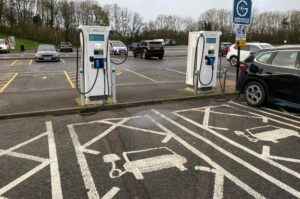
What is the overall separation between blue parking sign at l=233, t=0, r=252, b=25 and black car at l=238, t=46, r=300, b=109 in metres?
1.65

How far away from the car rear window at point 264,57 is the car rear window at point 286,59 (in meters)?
0.20

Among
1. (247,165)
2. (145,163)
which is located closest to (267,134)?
(247,165)

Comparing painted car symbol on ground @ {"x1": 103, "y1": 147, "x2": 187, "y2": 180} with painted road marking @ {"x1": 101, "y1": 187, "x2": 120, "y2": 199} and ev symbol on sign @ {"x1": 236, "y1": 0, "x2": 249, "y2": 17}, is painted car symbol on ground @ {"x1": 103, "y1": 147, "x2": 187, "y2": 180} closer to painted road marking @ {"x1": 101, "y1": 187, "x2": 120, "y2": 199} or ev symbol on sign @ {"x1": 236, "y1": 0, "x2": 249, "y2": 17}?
painted road marking @ {"x1": 101, "y1": 187, "x2": 120, "y2": 199}

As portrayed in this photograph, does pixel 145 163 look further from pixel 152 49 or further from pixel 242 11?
pixel 152 49

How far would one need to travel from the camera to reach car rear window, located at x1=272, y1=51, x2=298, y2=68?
7.20 meters

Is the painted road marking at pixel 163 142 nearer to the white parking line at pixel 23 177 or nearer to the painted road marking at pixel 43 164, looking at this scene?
the painted road marking at pixel 43 164

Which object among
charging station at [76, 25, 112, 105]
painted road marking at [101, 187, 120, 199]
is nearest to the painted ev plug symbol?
painted road marking at [101, 187, 120, 199]

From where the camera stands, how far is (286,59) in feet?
24.3

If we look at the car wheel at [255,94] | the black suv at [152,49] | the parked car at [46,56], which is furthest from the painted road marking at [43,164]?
the black suv at [152,49]

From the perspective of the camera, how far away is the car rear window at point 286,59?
720 centimetres

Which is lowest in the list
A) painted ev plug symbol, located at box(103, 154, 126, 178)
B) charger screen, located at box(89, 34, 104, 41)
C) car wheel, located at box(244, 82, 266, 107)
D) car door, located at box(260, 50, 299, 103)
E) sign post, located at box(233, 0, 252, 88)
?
painted ev plug symbol, located at box(103, 154, 126, 178)

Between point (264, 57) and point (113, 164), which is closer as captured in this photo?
point (113, 164)

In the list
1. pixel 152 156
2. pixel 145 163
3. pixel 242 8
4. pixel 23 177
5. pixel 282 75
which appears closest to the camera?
pixel 23 177

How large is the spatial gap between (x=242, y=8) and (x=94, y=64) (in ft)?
16.4
